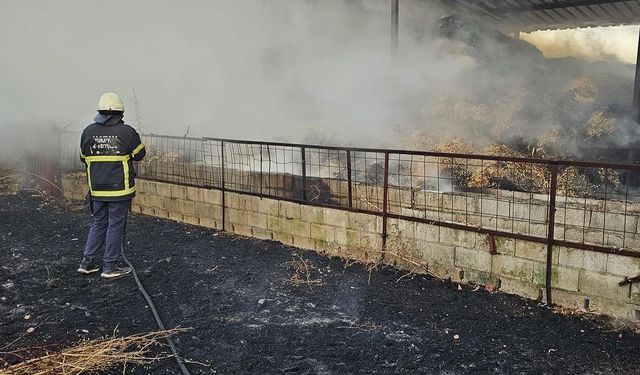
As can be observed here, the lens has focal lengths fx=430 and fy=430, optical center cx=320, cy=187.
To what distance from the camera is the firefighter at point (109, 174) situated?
4.76 metres

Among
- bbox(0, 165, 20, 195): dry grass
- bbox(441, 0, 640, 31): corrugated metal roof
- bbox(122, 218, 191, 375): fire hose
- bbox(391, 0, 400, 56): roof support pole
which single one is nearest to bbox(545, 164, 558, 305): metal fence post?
bbox(122, 218, 191, 375): fire hose

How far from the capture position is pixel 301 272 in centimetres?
504

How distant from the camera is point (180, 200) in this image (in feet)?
23.6

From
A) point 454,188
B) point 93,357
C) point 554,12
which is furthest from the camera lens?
point 554,12

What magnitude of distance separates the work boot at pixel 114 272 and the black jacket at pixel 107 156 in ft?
2.65

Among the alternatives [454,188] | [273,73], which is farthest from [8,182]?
[454,188]

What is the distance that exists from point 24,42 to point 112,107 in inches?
241

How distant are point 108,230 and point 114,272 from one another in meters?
0.48

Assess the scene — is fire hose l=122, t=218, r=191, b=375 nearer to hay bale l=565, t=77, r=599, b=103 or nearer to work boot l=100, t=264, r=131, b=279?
work boot l=100, t=264, r=131, b=279

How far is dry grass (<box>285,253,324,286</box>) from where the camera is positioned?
15.7ft

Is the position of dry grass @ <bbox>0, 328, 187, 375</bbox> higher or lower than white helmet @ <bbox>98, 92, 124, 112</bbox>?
lower

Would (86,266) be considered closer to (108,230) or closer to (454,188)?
(108,230)

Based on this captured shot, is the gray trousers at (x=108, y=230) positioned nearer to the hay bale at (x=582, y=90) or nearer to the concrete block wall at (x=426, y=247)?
the concrete block wall at (x=426, y=247)

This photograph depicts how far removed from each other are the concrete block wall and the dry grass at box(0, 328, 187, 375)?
2569 millimetres
